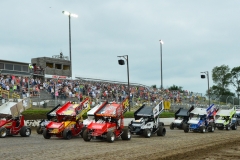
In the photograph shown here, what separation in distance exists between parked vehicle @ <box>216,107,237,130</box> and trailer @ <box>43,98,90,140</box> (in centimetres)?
1361

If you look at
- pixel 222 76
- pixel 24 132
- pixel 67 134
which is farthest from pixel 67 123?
pixel 222 76

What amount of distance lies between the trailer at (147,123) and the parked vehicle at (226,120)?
9.18 m

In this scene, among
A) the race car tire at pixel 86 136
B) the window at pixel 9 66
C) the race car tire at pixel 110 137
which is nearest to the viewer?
the race car tire at pixel 110 137

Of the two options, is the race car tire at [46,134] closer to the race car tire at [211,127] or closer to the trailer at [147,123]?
the trailer at [147,123]

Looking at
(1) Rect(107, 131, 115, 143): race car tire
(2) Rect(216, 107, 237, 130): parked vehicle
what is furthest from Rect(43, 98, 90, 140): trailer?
(2) Rect(216, 107, 237, 130): parked vehicle

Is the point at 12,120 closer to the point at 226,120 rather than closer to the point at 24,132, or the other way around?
the point at 24,132

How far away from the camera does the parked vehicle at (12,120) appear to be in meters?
19.8

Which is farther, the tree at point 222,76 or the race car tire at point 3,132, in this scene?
the tree at point 222,76

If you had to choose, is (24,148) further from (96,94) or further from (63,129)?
(96,94)

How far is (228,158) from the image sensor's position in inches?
505

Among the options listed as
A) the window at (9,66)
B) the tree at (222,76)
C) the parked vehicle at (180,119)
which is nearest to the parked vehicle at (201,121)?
the parked vehicle at (180,119)

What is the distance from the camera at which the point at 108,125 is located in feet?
59.8

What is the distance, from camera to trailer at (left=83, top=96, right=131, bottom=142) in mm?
17953

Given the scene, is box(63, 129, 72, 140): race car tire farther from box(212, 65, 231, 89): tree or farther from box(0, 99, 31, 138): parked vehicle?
box(212, 65, 231, 89): tree
